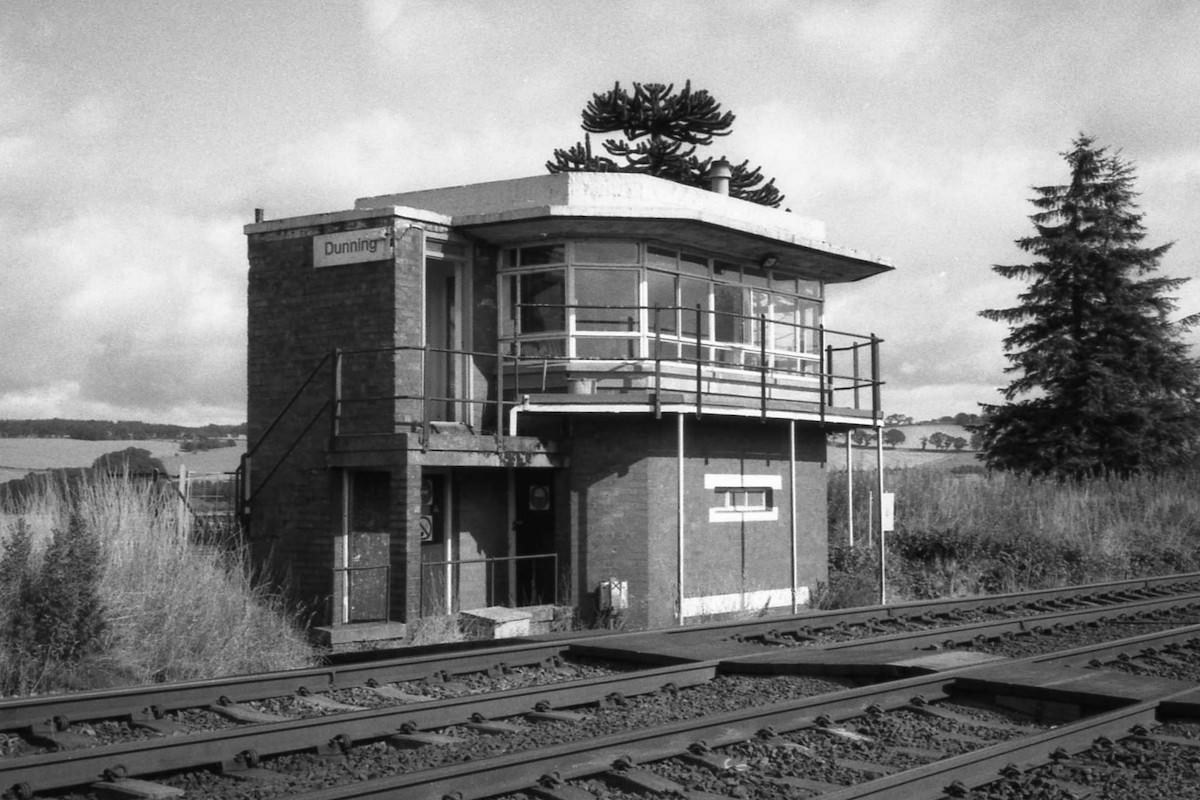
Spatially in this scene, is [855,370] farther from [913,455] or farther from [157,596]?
[913,455]

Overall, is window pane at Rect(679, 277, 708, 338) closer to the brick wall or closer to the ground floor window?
the brick wall

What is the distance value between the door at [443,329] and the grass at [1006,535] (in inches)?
259

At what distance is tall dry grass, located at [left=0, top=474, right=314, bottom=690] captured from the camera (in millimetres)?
11891

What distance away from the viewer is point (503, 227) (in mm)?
17312

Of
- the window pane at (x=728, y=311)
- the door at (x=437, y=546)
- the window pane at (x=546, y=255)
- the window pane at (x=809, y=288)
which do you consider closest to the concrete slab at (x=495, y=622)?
the door at (x=437, y=546)

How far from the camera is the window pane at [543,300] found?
17.9 m

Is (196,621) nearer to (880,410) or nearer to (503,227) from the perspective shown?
(503,227)

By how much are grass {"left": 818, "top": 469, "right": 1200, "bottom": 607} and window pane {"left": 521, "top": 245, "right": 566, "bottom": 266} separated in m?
6.56

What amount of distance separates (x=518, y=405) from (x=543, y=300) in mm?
1874

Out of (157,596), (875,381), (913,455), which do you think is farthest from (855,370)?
(913,455)

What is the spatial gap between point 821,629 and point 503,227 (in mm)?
6596

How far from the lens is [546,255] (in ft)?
59.0

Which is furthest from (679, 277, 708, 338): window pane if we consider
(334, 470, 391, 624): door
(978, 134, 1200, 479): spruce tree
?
(978, 134, 1200, 479): spruce tree

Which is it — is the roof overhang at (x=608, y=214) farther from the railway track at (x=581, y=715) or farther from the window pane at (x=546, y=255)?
the railway track at (x=581, y=715)
